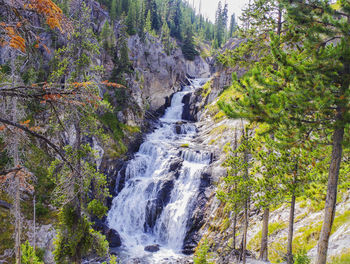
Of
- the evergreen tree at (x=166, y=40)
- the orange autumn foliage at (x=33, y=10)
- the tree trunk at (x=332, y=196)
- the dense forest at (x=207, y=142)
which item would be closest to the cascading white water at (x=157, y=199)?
the dense forest at (x=207, y=142)

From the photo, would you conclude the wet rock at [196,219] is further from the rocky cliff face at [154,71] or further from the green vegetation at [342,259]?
the rocky cliff face at [154,71]

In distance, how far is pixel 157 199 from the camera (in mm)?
24141

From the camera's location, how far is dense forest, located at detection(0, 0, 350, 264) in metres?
5.37

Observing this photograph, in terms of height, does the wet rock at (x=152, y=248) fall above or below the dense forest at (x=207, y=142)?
below

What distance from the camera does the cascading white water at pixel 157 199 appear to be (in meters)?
21.3

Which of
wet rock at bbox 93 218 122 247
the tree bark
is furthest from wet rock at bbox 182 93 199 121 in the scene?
the tree bark

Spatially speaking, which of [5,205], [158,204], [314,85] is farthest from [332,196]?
[5,205]

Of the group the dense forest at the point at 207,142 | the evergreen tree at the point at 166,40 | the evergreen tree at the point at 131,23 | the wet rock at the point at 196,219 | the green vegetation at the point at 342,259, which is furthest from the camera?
the evergreen tree at the point at 166,40

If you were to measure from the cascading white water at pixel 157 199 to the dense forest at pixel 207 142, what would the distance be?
274 millimetres

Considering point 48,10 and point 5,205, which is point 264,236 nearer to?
point 48,10

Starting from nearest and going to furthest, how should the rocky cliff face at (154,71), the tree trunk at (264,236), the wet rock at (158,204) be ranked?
1. the tree trunk at (264,236)
2. the wet rock at (158,204)
3. the rocky cliff face at (154,71)

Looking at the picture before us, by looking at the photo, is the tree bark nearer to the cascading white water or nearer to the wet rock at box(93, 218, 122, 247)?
the wet rock at box(93, 218, 122, 247)

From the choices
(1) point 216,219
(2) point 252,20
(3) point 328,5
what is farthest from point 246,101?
(1) point 216,219

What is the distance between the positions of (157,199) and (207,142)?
10116 mm
